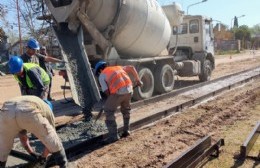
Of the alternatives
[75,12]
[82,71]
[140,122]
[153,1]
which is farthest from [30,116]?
[153,1]

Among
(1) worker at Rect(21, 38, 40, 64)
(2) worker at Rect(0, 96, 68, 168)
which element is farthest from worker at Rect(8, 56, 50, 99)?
(1) worker at Rect(21, 38, 40, 64)

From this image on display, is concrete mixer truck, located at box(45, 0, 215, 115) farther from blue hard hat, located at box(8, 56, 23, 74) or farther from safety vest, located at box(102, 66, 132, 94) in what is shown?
blue hard hat, located at box(8, 56, 23, 74)

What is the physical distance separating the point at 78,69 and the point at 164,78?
170 inches

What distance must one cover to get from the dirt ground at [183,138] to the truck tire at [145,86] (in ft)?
6.26

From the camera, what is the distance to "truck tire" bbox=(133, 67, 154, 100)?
10.8 m

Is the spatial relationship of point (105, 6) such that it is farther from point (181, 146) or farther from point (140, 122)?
point (181, 146)

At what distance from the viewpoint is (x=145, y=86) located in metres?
11.3

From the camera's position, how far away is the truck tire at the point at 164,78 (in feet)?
39.0

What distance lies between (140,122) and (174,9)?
6.75 m

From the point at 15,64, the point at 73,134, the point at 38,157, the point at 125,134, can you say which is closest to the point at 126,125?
the point at 125,134

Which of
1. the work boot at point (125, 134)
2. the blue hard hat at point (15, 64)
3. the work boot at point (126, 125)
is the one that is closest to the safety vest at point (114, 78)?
the work boot at point (126, 125)

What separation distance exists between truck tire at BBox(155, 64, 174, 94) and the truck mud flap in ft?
11.7

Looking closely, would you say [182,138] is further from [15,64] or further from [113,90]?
[15,64]

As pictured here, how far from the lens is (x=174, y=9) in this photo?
44.0 feet
